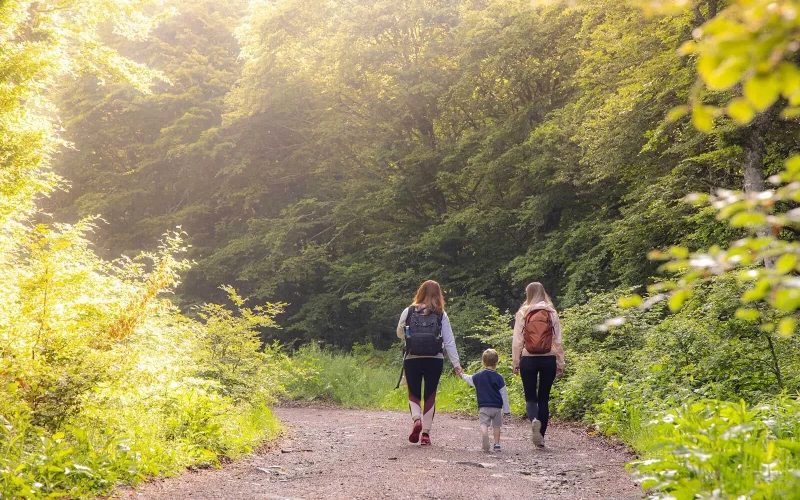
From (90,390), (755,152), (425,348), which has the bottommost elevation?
(90,390)

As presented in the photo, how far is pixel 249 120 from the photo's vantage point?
29562 millimetres

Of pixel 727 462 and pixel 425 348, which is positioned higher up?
pixel 425 348

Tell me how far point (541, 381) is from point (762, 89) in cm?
798

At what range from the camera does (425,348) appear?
886cm

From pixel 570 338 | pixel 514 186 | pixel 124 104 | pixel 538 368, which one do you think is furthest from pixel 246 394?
pixel 124 104

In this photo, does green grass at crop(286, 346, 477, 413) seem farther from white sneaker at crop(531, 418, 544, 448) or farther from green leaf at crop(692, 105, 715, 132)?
green leaf at crop(692, 105, 715, 132)

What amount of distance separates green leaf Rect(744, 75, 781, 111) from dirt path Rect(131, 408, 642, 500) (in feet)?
15.8

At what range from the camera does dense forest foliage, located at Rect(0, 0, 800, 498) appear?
489cm

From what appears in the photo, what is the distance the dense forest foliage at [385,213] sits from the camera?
489 cm

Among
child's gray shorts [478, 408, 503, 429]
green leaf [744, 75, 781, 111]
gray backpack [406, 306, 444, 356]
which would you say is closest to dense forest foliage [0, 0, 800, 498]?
green leaf [744, 75, 781, 111]

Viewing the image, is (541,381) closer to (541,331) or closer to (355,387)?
(541,331)

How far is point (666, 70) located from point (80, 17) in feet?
41.7

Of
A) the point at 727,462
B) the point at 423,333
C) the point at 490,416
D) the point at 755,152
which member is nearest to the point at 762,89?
→ the point at 727,462

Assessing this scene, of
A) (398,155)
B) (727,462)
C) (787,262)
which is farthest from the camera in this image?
(398,155)
